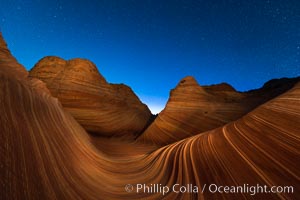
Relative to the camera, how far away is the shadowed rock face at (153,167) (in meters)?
1.47

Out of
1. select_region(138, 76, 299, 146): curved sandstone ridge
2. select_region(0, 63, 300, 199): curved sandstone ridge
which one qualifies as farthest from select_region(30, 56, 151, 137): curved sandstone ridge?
select_region(0, 63, 300, 199): curved sandstone ridge

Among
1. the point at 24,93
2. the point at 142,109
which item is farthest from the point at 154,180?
the point at 142,109

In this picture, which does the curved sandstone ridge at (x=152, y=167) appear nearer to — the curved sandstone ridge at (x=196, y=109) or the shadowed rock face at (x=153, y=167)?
the shadowed rock face at (x=153, y=167)

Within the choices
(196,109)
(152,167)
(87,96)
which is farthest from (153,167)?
(87,96)

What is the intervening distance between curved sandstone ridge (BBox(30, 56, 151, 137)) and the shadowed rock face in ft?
23.0

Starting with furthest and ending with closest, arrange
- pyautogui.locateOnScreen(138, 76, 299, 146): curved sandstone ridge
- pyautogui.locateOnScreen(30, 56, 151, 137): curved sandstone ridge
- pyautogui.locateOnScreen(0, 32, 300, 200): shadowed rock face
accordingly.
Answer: pyautogui.locateOnScreen(30, 56, 151, 137): curved sandstone ridge < pyautogui.locateOnScreen(138, 76, 299, 146): curved sandstone ridge < pyautogui.locateOnScreen(0, 32, 300, 200): shadowed rock face

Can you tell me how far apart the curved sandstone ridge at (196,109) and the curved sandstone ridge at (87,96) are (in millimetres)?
2343

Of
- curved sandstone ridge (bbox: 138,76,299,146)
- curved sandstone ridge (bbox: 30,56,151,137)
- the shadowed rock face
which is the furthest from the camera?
curved sandstone ridge (bbox: 30,56,151,137)

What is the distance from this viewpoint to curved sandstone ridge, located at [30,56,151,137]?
30.7 feet

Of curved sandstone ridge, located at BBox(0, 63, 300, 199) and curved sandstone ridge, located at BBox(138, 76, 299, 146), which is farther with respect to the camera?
curved sandstone ridge, located at BBox(138, 76, 299, 146)

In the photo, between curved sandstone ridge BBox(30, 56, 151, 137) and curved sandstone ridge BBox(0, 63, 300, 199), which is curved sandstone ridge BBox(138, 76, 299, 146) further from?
curved sandstone ridge BBox(0, 63, 300, 199)

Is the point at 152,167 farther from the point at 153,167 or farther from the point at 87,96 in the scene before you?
the point at 87,96

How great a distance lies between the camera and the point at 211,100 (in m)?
8.52

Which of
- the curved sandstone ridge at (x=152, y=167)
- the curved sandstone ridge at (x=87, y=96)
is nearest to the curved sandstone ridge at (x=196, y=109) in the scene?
the curved sandstone ridge at (x=87, y=96)
